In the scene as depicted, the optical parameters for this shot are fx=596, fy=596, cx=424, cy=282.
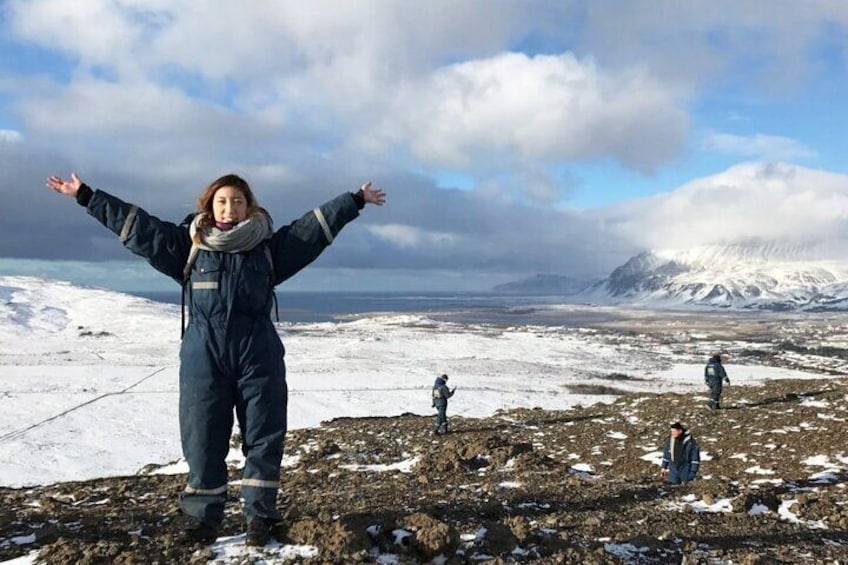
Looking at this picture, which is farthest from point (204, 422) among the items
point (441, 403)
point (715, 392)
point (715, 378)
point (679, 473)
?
point (715, 392)

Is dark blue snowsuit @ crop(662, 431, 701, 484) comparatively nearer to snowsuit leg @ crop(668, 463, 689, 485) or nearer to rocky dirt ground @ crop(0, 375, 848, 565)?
snowsuit leg @ crop(668, 463, 689, 485)

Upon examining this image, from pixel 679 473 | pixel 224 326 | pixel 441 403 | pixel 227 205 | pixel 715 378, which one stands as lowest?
pixel 441 403

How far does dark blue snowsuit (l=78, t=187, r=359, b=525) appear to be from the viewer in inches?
186

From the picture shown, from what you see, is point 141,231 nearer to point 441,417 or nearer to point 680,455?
point 680,455

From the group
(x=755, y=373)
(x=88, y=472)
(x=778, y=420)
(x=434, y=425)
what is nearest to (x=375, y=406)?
(x=434, y=425)

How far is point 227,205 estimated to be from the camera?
16.0 feet

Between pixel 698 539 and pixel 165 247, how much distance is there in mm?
5648

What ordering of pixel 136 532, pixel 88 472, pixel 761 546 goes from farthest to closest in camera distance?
1. pixel 88 472
2. pixel 761 546
3. pixel 136 532

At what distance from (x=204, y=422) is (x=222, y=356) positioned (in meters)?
0.57

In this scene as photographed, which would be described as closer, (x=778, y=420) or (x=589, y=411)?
(x=778, y=420)

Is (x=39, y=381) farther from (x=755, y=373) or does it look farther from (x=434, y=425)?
(x=755, y=373)

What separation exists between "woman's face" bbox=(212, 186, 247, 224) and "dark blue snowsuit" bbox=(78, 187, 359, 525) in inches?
11.9

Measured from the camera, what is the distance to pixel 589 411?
2367 centimetres

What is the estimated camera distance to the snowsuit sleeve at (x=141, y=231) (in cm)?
475
